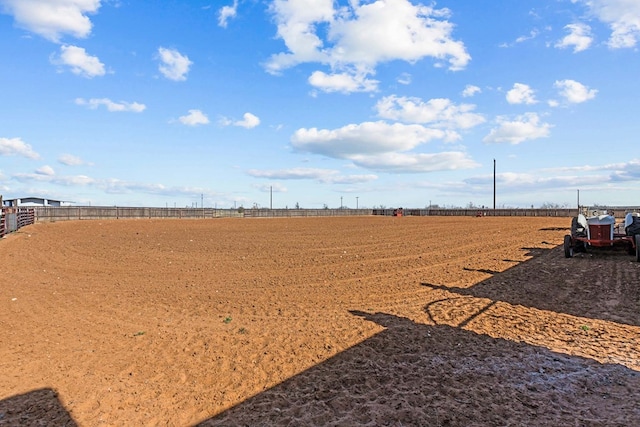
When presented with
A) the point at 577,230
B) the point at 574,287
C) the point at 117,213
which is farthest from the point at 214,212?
the point at 574,287

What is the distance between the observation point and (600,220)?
13.2m

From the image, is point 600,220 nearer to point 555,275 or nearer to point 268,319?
point 555,275

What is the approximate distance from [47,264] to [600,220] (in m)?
17.4

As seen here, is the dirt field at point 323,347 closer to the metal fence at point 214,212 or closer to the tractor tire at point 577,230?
the tractor tire at point 577,230

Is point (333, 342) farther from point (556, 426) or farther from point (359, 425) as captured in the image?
point (556, 426)

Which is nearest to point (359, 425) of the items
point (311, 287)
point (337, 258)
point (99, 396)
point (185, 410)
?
point (185, 410)

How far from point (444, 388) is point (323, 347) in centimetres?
174

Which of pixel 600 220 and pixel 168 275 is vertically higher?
pixel 600 220

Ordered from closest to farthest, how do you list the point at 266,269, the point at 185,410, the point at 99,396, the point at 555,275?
the point at 185,410 → the point at 99,396 → the point at 555,275 → the point at 266,269

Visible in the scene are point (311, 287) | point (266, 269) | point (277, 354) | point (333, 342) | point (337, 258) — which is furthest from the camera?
point (337, 258)

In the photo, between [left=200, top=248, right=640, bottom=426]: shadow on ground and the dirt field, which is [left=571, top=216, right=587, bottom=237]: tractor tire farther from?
[left=200, top=248, right=640, bottom=426]: shadow on ground

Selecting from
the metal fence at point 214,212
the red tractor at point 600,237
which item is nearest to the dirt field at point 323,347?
the red tractor at point 600,237

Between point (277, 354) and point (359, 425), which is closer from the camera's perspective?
point (359, 425)

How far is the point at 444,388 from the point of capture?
4.37 meters
